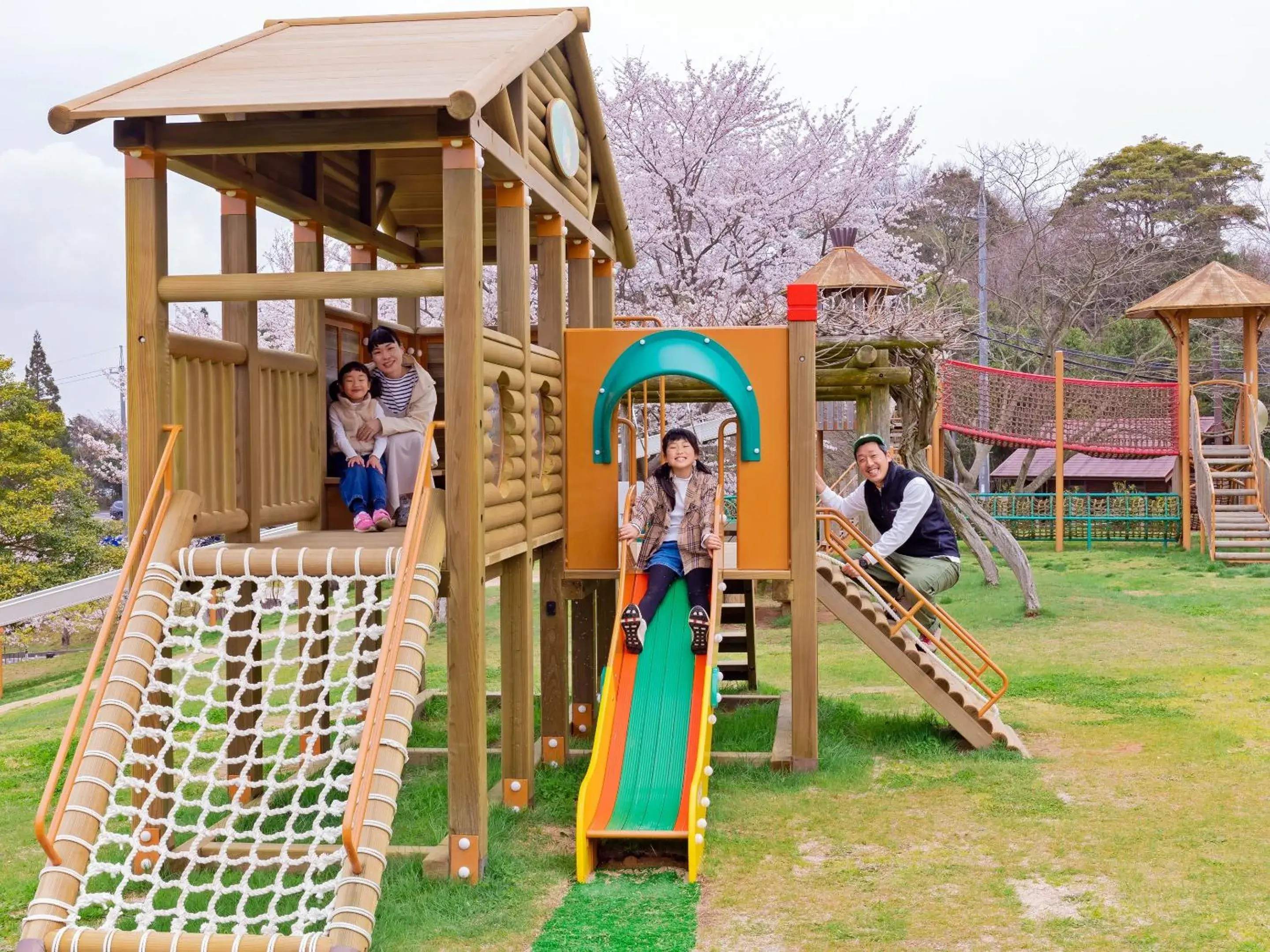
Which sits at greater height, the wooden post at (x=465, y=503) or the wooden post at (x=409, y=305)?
the wooden post at (x=409, y=305)

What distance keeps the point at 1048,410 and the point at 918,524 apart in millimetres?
14746

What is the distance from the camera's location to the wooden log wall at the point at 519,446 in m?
6.61

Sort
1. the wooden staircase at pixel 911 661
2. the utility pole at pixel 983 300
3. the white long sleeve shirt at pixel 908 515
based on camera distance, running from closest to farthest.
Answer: the wooden staircase at pixel 911 661 → the white long sleeve shirt at pixel 908 515 → the utility pole at pixel 983 300

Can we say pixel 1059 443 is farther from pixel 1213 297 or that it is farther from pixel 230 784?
pixel 230 784

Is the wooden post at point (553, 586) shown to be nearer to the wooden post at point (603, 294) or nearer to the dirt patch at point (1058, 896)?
the wooden post at point (603, 294)

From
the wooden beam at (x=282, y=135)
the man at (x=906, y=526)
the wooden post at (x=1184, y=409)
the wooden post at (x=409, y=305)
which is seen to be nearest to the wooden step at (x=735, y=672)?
the man at (x=906, y=526)

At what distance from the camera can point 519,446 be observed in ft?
23.7

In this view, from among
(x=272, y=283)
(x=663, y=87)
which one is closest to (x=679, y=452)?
(x=272, y=283)

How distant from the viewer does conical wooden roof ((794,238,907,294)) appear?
50.3 ft

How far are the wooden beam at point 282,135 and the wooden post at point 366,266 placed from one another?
3.17m

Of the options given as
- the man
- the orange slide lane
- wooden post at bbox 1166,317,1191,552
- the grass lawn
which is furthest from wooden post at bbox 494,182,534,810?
wooden post at bbox 1166,317,1191,552

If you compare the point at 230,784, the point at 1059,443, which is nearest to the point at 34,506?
the point at 230,784

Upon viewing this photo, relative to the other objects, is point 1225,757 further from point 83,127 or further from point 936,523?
point 83,127

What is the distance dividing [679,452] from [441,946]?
3620mm
